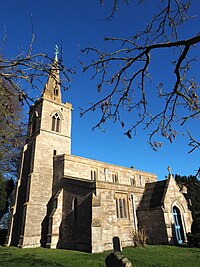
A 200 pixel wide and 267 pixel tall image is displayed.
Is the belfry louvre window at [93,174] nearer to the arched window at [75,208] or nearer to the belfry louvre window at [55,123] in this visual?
the arched window at [75,208]

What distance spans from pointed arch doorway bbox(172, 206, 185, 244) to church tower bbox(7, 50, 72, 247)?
13.3 metres

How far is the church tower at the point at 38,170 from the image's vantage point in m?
21.2

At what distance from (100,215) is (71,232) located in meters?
4.15

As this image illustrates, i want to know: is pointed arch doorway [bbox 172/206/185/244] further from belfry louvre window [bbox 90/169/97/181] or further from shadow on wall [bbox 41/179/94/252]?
belfry louvre window [bbox 90/169/97/181]

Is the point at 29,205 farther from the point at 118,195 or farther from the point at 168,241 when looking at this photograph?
the point at 168,241

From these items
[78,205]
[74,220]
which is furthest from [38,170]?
[74,220]

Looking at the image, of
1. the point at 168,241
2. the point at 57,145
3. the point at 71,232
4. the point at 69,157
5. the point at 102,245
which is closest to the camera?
the point at 102,245

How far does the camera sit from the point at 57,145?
27.1 m

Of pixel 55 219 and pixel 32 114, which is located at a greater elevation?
pixel 32 114

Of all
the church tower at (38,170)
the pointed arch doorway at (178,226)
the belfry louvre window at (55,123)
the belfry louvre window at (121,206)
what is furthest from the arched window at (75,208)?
the belfry louvre window at (55,123)

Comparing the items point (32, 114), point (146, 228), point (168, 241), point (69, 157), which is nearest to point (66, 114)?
→ point (32, 114)

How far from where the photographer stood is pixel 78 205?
19.6m

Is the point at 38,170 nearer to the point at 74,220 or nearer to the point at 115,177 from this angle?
the point at 74,220

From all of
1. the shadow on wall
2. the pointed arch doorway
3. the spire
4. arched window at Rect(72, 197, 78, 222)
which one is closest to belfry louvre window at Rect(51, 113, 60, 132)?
the spire
